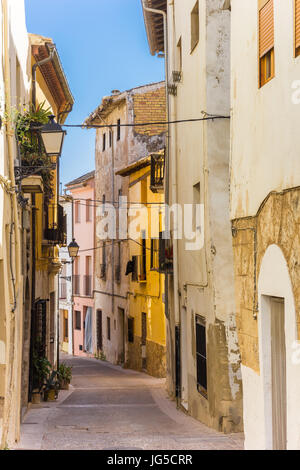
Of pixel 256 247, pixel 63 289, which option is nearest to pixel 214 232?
pixel 256 247

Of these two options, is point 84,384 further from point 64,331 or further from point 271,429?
point 64,331

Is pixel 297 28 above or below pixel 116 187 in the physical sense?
below

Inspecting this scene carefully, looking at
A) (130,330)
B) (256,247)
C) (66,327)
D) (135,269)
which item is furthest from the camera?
(66,327)

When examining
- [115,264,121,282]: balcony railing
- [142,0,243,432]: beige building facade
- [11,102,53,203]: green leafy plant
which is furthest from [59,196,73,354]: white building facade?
[11,102,53,203]: green leafy plant

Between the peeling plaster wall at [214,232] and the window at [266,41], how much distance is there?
473 cm

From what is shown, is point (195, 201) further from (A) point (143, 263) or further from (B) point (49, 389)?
(A) point (143, 263)

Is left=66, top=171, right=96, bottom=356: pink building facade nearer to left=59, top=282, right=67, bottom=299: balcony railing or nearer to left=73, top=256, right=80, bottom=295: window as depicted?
left=73, top=256, right=80, bottom=295: window

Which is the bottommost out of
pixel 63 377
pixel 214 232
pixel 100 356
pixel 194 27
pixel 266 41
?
pixel 100 356

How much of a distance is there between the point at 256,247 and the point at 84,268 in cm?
3296

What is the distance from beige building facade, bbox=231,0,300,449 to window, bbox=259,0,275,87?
0.03 feet

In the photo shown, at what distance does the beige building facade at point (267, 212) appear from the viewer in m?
6.20

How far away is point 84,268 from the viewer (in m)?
40.0

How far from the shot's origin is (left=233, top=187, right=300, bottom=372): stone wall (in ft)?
20.2

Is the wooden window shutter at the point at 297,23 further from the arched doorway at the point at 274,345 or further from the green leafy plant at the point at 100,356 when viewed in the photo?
the green leafy plant at the point at 100,356
